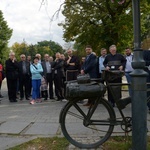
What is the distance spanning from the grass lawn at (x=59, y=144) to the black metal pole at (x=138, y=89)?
1.60ft

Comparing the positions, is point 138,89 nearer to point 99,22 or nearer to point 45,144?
point 45,144

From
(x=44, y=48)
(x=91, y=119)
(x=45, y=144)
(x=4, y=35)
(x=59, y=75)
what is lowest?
(x=45, y=144)

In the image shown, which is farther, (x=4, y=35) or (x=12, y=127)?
Answer: (x=4, y=35)

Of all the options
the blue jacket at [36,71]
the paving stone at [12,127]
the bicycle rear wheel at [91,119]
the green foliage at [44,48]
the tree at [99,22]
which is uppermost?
the green foliage at [44,48]

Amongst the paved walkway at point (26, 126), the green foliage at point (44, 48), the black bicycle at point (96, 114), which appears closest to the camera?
the black bicycle at point (96, 114)

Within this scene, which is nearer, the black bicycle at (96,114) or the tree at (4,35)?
the black bicycle at (96,114)

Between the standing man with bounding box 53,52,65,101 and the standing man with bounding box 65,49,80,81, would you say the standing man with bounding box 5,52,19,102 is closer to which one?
the standing man with bounding box 53,52,65,101

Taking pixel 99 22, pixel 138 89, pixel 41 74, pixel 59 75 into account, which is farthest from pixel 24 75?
pixel 99 22

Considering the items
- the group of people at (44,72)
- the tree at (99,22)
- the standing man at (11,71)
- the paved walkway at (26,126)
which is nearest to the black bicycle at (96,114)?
the paved walkway at (26,126)

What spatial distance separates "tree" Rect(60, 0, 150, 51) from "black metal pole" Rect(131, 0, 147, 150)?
15.9 m

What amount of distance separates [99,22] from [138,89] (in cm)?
1934

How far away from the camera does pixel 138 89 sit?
3945 mm

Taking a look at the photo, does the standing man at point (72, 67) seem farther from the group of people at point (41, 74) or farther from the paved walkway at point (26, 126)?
the paved walkway at point (26, 126)

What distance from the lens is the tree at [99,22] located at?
20438 mm
